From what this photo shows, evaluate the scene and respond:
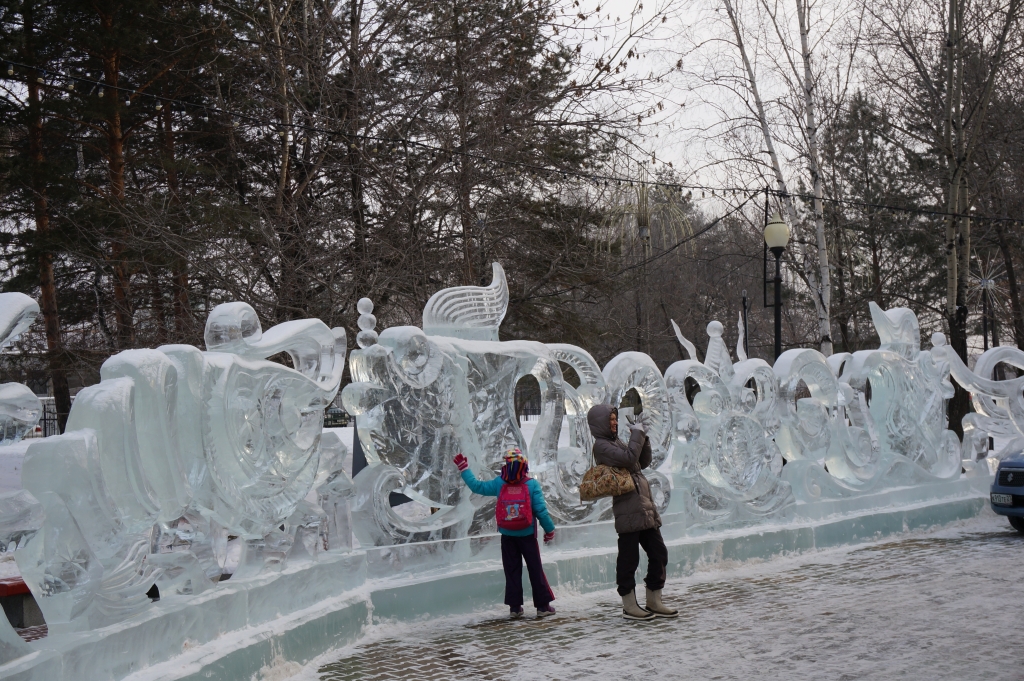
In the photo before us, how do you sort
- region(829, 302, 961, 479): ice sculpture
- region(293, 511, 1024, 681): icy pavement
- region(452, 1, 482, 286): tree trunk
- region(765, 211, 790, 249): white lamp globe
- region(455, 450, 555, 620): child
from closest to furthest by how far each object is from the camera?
region(293, 511, 1024, 681): icy pavement
region(455, 450, 555, 620): child
region(829, 302, 961, 479): ice sculpture
region(452, 1, 482, 286): tree trunk
region(765, 211, 790, 249): white lamp globe

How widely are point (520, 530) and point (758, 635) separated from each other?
189cm

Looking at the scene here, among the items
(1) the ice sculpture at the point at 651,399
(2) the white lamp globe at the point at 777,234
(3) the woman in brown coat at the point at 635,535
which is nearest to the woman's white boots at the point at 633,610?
(3) the woman in brown coat at the point at 635,535

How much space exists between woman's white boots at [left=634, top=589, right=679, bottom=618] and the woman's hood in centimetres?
125

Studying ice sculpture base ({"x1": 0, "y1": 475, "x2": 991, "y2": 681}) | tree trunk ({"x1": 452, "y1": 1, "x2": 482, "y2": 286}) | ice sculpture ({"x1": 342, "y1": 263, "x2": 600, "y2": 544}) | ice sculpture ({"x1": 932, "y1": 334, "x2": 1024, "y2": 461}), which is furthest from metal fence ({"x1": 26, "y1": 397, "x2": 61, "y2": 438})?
ice sculpture ({"x1": 932, "y1": 334, "x2": 1024, "y2": 461})

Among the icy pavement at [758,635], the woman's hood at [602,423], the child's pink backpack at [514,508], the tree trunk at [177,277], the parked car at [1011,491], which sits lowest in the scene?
the icy pavement at [758,635]

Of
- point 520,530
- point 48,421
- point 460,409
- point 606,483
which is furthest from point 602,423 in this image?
point 48,421

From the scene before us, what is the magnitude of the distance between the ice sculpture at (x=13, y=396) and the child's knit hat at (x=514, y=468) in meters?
3.48

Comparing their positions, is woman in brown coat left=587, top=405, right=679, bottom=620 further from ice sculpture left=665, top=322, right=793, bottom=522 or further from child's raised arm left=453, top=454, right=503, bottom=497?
ice sculpture left=665, top=322, right=793, bottom=522

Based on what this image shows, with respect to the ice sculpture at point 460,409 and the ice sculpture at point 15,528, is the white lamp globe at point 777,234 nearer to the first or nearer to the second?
the ice sculpture at point 460,409

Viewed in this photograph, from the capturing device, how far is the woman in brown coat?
693cm

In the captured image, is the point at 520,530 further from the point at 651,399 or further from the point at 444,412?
the point at 651,399

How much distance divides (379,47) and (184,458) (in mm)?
8609

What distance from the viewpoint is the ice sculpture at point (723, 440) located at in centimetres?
891

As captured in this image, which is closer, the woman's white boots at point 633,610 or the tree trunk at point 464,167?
the woman's white boots at point 633,610
